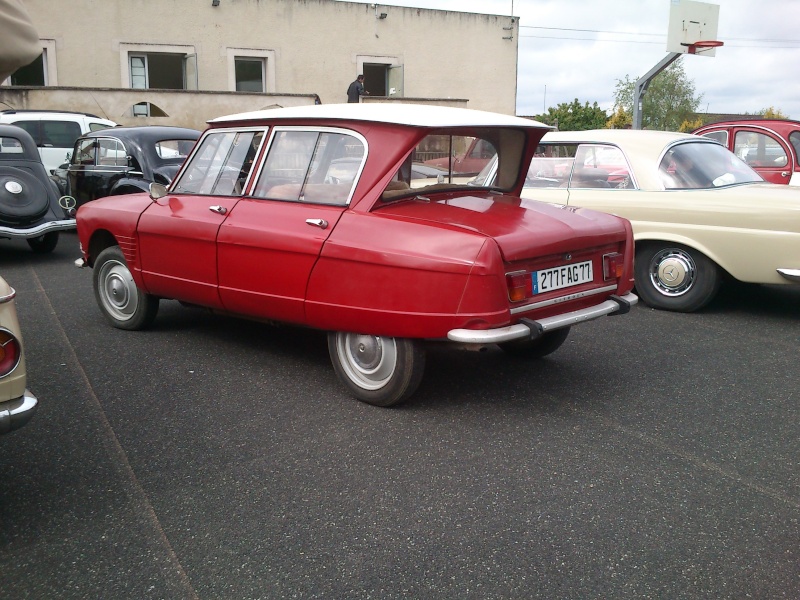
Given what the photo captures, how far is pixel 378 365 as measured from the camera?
14.2 ft

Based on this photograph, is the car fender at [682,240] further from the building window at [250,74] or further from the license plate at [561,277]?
the building window at [250,74]

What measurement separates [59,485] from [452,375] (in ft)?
7.95

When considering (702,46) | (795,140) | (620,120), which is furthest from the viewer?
(620,120)

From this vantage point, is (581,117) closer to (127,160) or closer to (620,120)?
(620,120)

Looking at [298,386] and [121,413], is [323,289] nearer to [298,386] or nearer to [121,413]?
[298,386]

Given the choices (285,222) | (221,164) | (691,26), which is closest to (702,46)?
(691,26)

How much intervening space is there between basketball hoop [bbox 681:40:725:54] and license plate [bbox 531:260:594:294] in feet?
46.2

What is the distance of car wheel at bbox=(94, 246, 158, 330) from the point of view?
5.84 meters

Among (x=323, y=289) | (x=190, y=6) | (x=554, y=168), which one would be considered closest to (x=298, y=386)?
(x=323, y=289)

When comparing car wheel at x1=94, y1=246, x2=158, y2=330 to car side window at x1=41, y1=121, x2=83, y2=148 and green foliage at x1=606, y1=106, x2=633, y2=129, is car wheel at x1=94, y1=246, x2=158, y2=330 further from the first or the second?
green foliage at x1=606, y1=106, x2=633, y2=129

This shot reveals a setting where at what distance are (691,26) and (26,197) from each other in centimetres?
1403

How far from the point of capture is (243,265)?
15.5 ft

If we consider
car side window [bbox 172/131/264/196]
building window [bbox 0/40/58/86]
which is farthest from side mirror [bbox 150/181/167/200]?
building window [bbox 0/40/58/86]

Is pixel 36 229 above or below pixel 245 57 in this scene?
below
